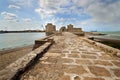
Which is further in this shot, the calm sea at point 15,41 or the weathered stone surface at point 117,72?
the calm sea at point 15,41

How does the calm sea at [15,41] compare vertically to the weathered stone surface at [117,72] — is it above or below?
below

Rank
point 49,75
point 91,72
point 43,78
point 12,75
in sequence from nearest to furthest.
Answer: point 12,75 < point 43,78 < point 49,75 < point 91,72

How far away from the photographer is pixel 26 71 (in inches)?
80.1

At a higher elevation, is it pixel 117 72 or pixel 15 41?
pixel 117 72

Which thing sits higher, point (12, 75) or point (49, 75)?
point (12, 75)

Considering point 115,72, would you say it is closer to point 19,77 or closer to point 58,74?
point 58,74

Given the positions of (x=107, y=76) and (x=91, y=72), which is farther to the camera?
(x=91, y=72)

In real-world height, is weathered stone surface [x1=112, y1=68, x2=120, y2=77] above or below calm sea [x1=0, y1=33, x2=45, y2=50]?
above

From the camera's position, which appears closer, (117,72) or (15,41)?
(117,72)

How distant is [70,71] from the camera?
2.09 m

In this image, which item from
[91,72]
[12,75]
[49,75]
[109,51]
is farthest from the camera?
[109,51]

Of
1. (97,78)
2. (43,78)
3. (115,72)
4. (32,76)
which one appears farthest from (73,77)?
(115,72)

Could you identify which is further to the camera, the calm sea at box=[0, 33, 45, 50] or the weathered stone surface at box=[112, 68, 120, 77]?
the calm sea at box=[0, 33, 45, 50]

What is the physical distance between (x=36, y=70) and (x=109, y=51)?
2985 mm
